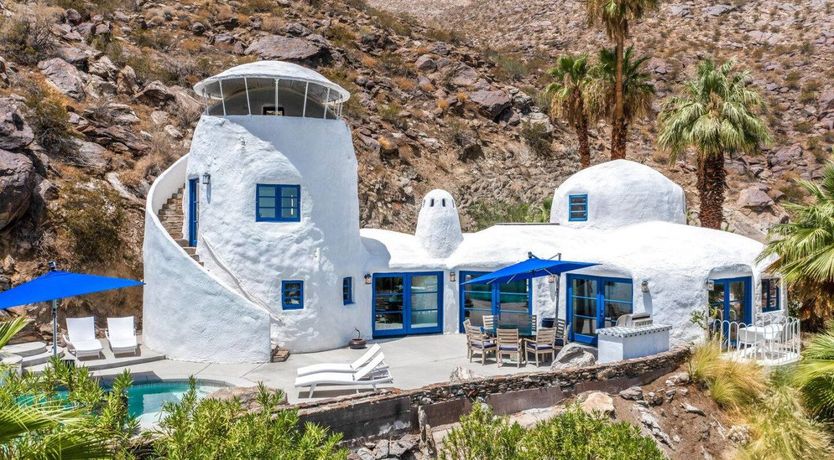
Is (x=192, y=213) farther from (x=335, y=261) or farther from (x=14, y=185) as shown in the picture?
(x=14, y=185)

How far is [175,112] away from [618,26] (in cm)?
1986

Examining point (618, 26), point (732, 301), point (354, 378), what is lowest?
point (354, 378)

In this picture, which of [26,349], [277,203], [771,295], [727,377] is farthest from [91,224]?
[771,295]

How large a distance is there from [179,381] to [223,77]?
24.8 feet

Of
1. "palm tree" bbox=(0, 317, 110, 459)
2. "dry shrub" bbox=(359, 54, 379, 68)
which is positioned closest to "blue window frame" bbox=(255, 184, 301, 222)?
"palm tree" bbox=(0, 317, 110, 459)

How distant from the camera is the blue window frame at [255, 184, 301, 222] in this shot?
49.3ft

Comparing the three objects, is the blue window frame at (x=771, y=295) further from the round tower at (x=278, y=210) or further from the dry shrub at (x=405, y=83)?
the dry shrub at (x=405, y=83)

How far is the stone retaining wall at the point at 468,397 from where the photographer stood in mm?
9656

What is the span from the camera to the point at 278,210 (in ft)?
49.5

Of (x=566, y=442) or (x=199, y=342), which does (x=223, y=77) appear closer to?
(x=199, y=342)

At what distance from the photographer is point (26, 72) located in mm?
24750

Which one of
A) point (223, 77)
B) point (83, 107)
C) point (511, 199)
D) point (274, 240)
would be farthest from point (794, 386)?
point (83, 107)

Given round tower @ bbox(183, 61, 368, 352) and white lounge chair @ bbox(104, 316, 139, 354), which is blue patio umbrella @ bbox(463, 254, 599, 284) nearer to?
round tower @ bbox(183, 61, 368, 352)

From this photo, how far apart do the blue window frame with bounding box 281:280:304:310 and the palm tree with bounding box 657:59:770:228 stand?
12.8 metres
